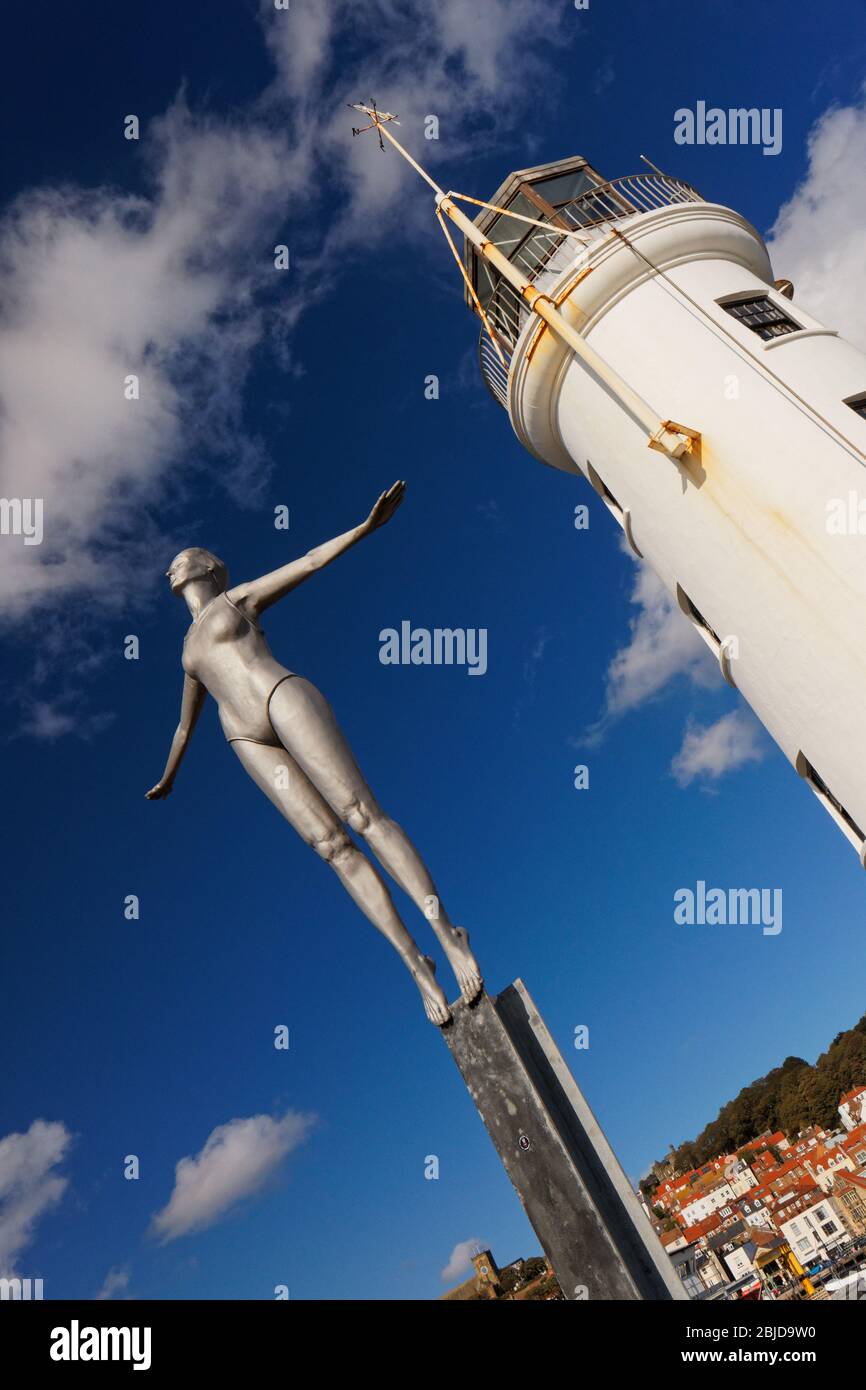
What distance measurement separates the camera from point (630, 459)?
14.8m

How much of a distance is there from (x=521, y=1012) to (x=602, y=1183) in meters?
1.24

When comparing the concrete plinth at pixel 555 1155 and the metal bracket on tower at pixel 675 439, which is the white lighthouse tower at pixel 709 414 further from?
the concrete plinth at pixel 555 1155

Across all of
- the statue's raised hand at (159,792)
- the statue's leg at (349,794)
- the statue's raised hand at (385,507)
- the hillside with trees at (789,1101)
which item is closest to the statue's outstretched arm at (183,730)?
the statue's raised hand at (159,792)

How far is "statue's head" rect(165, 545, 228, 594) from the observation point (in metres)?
9.10

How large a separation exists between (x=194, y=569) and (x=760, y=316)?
417 inches

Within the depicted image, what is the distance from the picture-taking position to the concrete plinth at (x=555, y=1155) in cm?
566

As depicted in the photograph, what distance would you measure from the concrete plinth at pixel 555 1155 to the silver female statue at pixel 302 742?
1.21ft

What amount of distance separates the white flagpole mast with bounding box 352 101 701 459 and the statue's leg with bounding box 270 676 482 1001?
7.70 meters

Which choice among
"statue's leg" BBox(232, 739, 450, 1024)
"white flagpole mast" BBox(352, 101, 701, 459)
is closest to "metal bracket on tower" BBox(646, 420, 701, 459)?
"white flagpole mast" BBox(352, 101, 701, 459)
